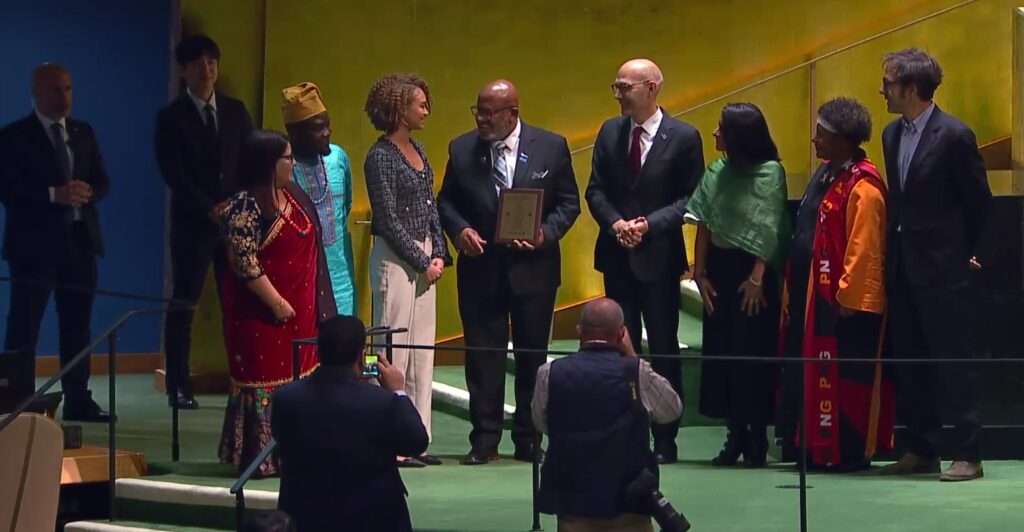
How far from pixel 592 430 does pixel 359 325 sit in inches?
29.7

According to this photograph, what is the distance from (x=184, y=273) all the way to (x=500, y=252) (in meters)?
1.78

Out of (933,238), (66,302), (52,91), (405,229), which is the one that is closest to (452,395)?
(405,229)

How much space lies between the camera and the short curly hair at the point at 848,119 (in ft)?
25.7

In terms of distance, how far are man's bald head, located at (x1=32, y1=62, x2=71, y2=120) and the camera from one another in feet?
13.6

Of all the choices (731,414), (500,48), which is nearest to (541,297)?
(731,414)

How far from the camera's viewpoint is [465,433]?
9273mm

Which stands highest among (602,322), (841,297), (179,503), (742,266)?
(742,266)

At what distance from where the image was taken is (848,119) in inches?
308

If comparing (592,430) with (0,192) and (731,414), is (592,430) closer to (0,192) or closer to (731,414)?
(731,414)

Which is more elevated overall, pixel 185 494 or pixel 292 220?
pixel 292 220

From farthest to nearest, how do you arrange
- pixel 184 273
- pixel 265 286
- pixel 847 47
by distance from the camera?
pixel 847 47, pixel 184 273, pixel 265 286

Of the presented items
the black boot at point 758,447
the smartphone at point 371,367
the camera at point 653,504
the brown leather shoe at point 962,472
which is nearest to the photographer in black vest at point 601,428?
the camera at point 653,504

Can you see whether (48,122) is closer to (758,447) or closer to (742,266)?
(742,266)

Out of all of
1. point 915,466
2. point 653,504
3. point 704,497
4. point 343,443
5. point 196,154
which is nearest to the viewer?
point 343,443
